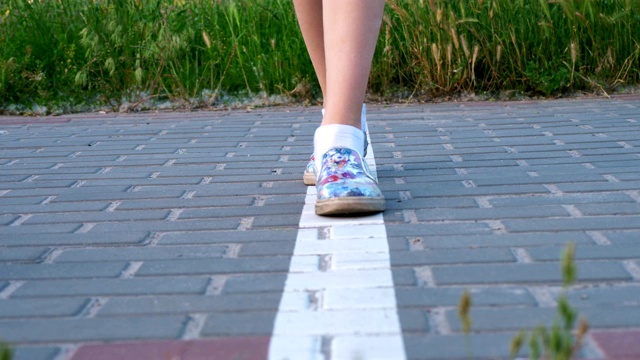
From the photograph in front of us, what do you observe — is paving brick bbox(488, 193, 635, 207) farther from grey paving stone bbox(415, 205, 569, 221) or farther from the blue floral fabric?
the blue floral fabric

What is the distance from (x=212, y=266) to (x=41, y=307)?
467 mm

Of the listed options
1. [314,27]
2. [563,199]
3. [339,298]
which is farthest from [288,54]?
[339,298]

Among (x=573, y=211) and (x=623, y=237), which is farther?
(x=573, y=211)

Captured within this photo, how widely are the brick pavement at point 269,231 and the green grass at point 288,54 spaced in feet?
3.56

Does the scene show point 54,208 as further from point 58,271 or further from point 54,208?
point 58,271

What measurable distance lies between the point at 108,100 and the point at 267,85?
1.08m

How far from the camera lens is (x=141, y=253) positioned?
2.59 m

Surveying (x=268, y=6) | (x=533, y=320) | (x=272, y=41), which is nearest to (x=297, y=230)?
(x=533, y=320)

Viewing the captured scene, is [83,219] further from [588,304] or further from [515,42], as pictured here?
[515,42]

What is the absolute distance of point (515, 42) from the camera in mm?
5941

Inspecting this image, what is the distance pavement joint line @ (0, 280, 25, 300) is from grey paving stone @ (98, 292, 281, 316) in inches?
10.9

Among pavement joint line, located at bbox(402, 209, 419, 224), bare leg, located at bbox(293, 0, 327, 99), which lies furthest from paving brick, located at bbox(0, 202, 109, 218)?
pavement joint line, located at bbox(402, 209, 419, 224)

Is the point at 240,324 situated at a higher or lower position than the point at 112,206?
higher

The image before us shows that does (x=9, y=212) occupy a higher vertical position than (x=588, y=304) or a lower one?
lower
